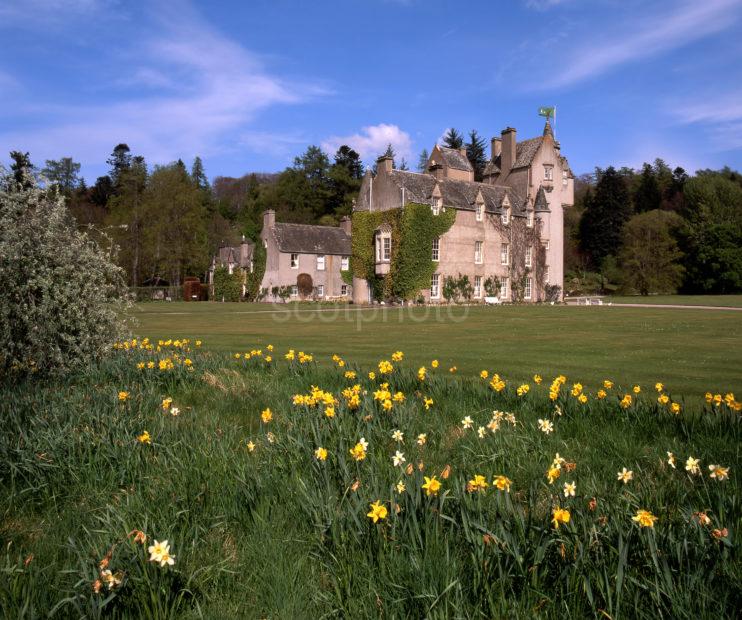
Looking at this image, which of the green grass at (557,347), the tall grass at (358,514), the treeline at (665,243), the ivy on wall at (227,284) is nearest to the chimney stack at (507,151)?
the treeline at (665,243)

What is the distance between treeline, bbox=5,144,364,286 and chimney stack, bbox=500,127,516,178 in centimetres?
2937

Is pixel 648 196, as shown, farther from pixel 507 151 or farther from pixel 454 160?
pixel 454 160

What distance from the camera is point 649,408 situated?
548 centimetres

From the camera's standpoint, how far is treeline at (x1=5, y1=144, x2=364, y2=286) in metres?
70.3

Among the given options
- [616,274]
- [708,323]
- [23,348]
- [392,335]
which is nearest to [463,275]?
[708,323]

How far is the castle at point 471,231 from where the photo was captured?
4575 centimetres

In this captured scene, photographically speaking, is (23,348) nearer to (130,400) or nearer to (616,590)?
(130,400)

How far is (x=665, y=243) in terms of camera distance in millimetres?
68812

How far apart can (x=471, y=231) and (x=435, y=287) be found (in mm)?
5803

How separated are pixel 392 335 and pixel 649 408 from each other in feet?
41.1

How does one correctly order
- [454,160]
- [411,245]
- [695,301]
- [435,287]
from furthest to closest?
[454,160]
[695,301]
[435,287]
[411,245]

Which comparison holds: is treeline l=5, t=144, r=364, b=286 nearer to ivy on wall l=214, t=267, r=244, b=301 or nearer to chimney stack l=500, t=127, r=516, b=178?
ivy on wall l=214, t=267, r=244, b=301

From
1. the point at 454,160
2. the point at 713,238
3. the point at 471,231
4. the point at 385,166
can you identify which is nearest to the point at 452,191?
the point at 471,231

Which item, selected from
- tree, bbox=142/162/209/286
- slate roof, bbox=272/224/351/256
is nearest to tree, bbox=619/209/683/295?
slate roof, bbox=272/224/351/256
